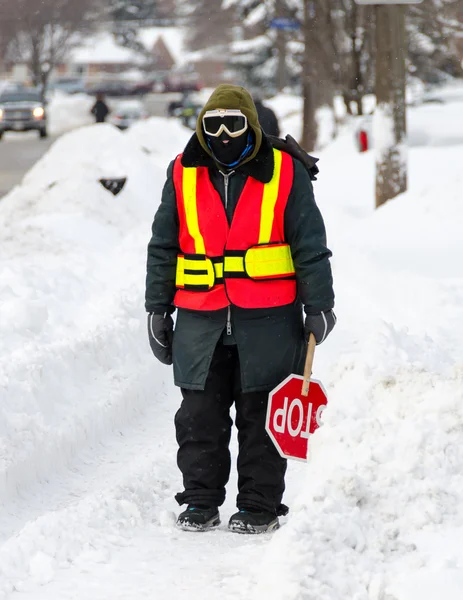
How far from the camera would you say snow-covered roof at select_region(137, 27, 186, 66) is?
11675 cm

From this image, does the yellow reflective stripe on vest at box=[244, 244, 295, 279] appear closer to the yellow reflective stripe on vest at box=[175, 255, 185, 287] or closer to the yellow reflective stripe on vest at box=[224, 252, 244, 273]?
the yellow reflective stripe on vest at box=[224, 252, 244, 273]

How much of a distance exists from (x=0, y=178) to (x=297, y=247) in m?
19.9

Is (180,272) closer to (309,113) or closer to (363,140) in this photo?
(363,140)

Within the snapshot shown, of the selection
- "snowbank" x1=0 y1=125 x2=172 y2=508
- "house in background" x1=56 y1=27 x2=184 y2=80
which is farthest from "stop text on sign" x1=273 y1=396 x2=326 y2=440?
"house in background" x1=56 y1=27 x2=184 y2=80

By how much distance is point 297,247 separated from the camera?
4547 millimetres

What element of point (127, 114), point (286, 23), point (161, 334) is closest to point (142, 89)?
point (127, 114)

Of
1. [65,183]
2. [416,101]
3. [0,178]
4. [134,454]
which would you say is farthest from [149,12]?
[134,454]

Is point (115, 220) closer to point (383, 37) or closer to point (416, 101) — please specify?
point (383, 37)

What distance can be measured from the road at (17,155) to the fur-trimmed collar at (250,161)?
52.7 feet

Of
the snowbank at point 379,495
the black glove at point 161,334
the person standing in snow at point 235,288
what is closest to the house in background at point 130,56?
the black glove at point 161,334

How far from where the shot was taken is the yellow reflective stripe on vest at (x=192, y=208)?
4.57 m

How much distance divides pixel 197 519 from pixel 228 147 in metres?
1.49

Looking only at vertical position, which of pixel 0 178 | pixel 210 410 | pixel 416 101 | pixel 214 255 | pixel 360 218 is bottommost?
pixel 416 101

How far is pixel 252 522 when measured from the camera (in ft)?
15.4
